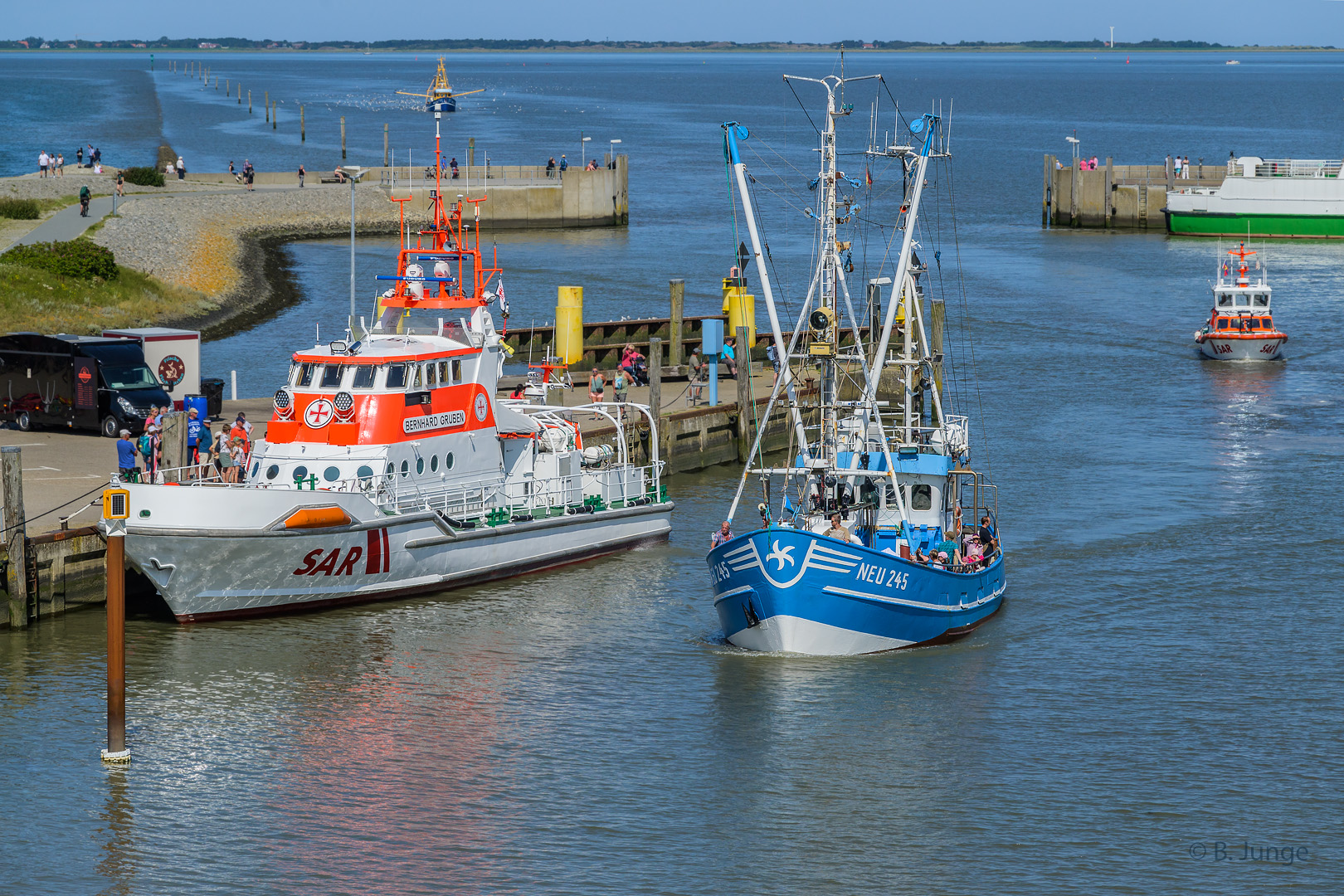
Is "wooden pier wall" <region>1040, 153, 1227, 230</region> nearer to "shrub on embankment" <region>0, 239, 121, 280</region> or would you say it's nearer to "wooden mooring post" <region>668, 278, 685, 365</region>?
"wooden mooring post" <region>668, 278, 685, 365</region>

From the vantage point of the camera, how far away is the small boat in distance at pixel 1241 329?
190 feet

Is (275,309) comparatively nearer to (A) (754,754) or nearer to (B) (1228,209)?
(A) (754,754)

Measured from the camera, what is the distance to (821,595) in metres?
25.9

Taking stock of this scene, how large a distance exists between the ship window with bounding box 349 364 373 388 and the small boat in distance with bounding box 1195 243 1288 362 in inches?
1483

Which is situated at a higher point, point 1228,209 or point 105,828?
point 1228,209

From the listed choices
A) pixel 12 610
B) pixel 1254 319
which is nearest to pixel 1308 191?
pixel 1254 319

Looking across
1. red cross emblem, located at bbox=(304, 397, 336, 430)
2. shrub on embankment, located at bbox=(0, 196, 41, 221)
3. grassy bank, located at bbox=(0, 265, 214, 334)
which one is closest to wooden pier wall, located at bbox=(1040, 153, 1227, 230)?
grassy bank, located at bbox=(0, 265, 214, 334)

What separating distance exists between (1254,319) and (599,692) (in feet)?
134

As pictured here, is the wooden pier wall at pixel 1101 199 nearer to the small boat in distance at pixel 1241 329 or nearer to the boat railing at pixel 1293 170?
the boat railing at pixel 1293 170

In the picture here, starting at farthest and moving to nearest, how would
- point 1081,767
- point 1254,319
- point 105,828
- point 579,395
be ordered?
point 1254,319 < point 579,395 < point 1081,767 < point 105,828

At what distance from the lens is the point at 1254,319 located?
193 feet

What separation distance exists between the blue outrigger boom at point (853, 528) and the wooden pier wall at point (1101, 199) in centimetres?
6719

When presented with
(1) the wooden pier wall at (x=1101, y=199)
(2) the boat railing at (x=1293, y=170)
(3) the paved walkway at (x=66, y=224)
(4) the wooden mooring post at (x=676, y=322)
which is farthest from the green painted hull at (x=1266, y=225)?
(3) the paved walkway at (x=66, y=224)

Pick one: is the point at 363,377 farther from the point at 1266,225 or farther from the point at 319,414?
the point at 1266,225
